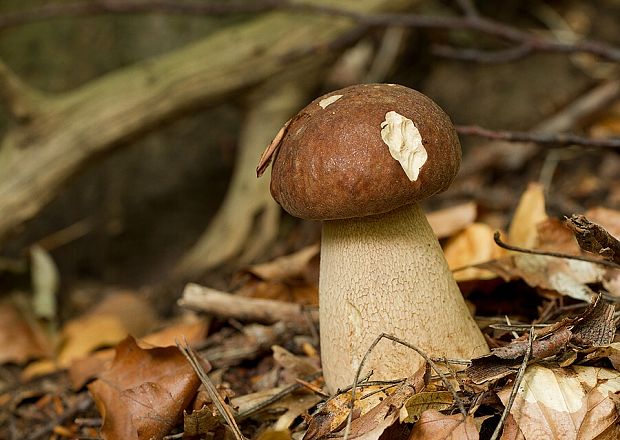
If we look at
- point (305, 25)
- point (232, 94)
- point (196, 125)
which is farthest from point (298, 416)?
point (196, 125)

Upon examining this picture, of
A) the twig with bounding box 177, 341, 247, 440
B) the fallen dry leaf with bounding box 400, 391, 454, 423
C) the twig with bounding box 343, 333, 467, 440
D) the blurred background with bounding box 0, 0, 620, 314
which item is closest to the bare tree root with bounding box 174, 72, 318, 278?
the blurred background with bounding box 0, 0, 620, 314

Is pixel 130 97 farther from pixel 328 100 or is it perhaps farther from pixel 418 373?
pixel 418 373

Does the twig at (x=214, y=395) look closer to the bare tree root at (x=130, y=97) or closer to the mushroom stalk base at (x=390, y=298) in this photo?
the mushroom stalk base at (x=390, y=298)

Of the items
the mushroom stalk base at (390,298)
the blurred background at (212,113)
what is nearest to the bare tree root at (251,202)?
the blurred background at (212,113)

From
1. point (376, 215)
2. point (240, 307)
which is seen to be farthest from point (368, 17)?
point (376, 215)

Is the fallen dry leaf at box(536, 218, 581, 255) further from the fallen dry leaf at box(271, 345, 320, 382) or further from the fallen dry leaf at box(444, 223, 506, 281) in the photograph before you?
the fallen dry leaf at box(271, 345, 320, 382)

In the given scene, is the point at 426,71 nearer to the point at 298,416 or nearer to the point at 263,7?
the point at 263,7

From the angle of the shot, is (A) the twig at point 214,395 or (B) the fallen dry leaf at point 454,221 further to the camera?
(B) the fallen dry leaf at point 454,221

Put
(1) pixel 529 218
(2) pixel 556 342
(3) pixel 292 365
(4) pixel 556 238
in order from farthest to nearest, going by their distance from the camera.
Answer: (1) pixel 529 218 < (4) pixel 556 238 < (3) pixel 292 365 < (2) pixel 556 342
